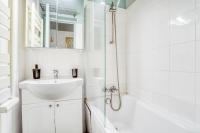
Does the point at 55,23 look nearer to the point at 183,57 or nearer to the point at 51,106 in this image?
the point at 51,106

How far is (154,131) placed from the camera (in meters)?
1.26

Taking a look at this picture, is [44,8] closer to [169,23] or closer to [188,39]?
[169,23]

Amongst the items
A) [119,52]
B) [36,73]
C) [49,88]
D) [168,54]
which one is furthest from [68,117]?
[168,54]

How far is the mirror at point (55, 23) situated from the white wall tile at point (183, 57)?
1.18 meters

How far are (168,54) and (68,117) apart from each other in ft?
4.13

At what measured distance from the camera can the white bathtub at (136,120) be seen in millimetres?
1047

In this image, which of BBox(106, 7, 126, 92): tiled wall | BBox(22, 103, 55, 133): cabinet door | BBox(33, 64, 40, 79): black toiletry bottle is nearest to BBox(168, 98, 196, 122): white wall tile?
BBox(106, 7, 126, 92): tiled wall

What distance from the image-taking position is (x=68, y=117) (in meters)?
1.50

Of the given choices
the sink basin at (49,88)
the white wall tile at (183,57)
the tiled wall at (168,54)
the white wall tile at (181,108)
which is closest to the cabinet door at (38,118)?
the sink basin at (49,88)

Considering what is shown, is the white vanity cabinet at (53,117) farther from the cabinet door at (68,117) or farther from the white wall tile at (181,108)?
the white wall tile at (181,108)

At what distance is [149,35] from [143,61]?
1.03 feet

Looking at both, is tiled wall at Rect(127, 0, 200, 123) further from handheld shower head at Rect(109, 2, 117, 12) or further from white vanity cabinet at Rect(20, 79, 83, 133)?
white vanity cabinet at Rect(20, 79, 83, 133)

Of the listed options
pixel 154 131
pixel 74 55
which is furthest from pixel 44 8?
pixel 154 131

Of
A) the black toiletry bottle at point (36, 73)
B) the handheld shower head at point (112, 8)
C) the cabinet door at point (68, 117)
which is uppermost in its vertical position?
the handheld shower head at point (112, 8)
